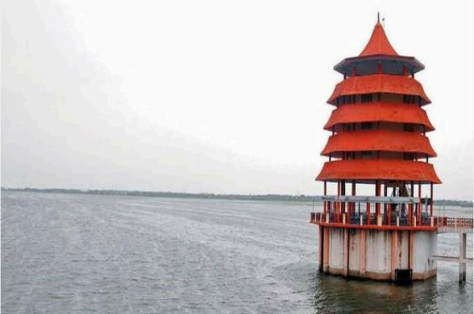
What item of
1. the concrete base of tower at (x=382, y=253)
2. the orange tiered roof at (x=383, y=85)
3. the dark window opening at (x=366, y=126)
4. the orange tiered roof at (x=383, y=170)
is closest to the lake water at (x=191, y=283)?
the concrete base of tower at (x=382, y=253)

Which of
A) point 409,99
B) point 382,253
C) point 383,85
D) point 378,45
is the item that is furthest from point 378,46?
point 382,253

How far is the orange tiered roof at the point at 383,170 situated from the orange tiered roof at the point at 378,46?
29.2 ft

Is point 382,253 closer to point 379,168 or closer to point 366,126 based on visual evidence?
point 379,168

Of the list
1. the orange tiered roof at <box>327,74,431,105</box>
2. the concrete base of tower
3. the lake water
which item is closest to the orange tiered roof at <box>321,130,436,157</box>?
the orange tiered roof at <box>327,74,431,105</box>

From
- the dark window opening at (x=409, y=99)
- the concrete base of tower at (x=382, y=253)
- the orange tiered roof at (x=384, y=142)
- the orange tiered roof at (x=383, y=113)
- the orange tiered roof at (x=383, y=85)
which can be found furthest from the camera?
the dark window opening at (x=409, y=99)

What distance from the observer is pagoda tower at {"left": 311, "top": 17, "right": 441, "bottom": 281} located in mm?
39906

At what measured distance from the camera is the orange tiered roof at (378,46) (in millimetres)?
43969

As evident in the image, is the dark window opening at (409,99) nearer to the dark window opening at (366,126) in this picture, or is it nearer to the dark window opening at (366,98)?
the dark window opening at (366,98)

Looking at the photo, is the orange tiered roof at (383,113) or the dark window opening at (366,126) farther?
the dark window opening at (366,126)

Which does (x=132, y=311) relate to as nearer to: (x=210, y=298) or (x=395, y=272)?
(x=210, y=298)

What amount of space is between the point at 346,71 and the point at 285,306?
21.3 m

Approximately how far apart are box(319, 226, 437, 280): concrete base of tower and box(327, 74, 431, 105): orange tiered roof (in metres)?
10.8

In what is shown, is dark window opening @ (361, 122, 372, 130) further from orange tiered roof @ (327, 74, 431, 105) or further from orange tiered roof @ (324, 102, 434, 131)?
orange tiered roof @ (327, 74, 431, 105)

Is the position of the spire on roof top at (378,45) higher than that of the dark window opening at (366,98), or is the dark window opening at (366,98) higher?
the spire on roof top at (378,45)
